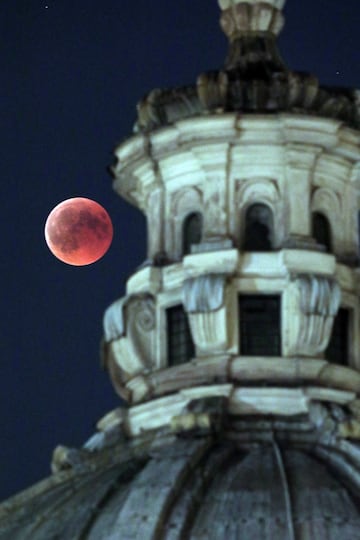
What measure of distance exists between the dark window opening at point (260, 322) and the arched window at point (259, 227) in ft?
4.33

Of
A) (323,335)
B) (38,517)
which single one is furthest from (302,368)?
(38,517)

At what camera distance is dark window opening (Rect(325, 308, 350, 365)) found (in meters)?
92.1

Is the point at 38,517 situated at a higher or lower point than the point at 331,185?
lower

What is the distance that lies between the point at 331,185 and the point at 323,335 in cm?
386

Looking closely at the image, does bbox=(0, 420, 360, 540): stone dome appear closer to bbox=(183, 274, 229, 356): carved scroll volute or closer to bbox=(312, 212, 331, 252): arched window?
bbox=(183, 274, 229, 356): carved scroll volute

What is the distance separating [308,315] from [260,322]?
132 cm

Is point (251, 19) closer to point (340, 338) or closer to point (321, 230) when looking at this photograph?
point (321, 230)

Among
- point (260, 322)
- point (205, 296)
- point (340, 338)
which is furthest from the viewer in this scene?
point (340, 338)

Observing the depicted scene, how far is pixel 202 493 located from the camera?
86.7m

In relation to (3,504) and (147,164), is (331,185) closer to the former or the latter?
(147,164)

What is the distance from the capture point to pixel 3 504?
299ft

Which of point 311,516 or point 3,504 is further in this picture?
point 3,504

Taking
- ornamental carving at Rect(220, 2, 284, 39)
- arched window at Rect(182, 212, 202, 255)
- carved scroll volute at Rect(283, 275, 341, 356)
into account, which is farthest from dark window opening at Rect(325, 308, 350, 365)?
ornamental carving at Rect(220, 2, 284, 39)

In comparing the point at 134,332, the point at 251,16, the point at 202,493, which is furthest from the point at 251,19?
the point at 202,493
